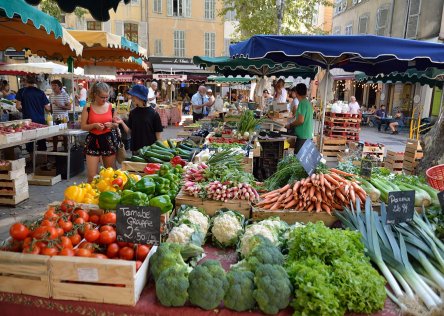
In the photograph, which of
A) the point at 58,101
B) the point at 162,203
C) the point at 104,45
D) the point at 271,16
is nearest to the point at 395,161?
the point at 104,45

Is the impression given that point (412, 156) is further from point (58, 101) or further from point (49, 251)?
point (58, 101)

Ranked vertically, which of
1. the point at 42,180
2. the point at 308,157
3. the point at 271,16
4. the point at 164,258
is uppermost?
the point at 271,16

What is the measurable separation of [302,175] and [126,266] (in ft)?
7.24

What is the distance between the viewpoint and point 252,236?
249cm

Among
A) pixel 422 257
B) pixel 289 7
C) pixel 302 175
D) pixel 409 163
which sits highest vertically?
pixel 289 7

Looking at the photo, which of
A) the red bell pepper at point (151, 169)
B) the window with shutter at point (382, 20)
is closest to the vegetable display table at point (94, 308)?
the red bell pepper at point (151, 169)

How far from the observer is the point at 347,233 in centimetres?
243

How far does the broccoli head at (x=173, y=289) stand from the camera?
196 centimetres

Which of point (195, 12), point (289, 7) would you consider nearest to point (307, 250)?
point (289, 7)

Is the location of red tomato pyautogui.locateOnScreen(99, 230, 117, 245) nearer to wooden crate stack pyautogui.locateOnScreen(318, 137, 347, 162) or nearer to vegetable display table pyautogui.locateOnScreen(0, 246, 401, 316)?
vegetable display table pyautogui.locateOnScreen(0, 246, 401, 316)

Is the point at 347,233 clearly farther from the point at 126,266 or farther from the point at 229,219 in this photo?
the point at 126,266

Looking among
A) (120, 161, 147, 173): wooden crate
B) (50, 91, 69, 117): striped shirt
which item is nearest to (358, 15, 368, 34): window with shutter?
(50, 91, 69, 117): striped shirt

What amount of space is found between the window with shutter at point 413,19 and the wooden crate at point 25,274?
21.3 m

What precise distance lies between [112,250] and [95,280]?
10.3 inches
